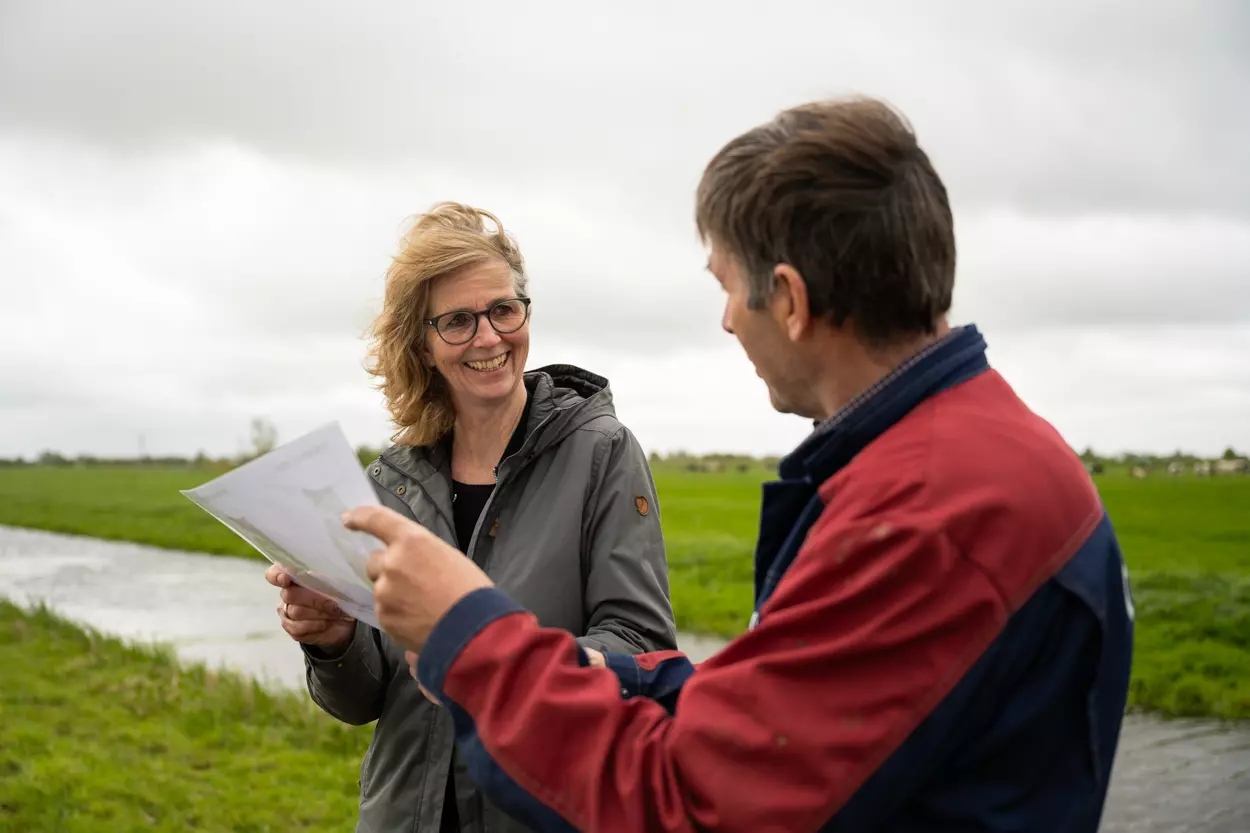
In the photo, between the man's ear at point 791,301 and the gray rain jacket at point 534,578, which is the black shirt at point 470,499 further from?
the man's ear at point 791,301

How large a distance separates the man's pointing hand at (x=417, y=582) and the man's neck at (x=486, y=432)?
185 centimetres

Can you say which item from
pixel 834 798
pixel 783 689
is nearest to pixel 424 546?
pixel 783 689

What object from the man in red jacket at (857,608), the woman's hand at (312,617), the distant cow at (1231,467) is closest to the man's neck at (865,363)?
the man in red jacket at (857,608)

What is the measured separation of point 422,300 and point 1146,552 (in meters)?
20.7

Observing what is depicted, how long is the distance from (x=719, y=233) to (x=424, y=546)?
0.72 meters

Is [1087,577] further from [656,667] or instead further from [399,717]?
[399,717]

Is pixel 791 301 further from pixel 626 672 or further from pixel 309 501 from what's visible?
pixel 309 501

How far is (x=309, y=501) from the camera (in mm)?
2102

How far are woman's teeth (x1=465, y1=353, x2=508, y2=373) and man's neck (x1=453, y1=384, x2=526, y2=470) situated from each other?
0.13 metres

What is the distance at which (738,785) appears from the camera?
4.83 ft

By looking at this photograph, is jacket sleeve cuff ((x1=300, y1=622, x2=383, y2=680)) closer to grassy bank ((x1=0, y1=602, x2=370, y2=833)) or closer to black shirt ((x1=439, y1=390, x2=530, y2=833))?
black shirt ((x1=439, y1=390, x2=530, y2=833))

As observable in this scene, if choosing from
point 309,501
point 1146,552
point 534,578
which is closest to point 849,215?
point 309,501

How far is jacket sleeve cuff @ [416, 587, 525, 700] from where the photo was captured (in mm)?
1640

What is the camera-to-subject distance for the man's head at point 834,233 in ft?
5.44
